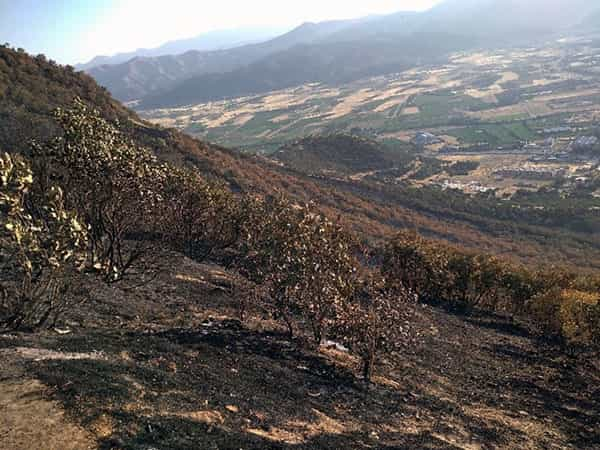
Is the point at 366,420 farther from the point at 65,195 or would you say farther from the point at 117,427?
the point at 65,195

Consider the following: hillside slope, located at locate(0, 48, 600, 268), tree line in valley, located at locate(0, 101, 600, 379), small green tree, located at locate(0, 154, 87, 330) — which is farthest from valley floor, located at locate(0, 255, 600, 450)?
hillside slope, located at locate(0, 48, 600, 268)

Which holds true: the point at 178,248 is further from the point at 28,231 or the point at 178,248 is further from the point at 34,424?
the point at 28,231

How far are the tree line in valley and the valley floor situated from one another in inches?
80.7

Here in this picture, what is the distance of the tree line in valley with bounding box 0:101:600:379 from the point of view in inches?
642

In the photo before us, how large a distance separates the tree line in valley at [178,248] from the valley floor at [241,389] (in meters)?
2.05

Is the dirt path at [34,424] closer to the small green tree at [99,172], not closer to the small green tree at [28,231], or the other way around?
the small green tree at [28,231]

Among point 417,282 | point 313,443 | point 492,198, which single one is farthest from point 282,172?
point 313,443

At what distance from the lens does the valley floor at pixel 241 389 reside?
16.3 m

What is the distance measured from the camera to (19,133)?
170ft

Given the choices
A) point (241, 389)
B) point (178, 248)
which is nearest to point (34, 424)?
point (241, 389)

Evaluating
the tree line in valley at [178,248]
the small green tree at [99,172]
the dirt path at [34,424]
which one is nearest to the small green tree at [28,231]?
the tree line in valley at [178,248]

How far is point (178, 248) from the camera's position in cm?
4666

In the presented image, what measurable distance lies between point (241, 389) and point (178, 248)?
27.3 meters

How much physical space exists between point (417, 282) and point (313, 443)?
3756 centimetres
